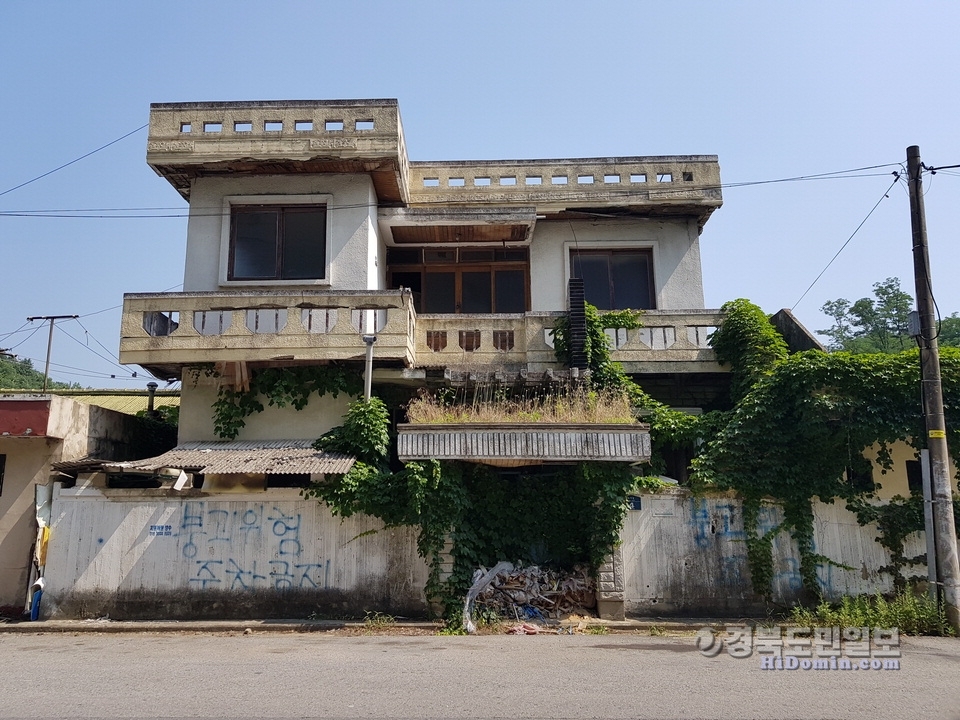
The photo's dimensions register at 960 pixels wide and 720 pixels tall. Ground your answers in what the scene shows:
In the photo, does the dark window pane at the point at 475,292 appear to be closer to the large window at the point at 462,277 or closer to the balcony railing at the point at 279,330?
the large window at the point at 462,277

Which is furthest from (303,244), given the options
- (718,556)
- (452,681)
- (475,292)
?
(452,681)

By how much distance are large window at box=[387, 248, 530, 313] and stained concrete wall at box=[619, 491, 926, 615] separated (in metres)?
6.84

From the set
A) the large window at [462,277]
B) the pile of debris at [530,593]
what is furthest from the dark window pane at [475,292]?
the pile of debris at [530,593]

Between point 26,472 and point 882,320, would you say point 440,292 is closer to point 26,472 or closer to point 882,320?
point 26,472

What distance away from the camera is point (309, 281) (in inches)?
593

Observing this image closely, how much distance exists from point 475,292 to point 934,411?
981 centimetres

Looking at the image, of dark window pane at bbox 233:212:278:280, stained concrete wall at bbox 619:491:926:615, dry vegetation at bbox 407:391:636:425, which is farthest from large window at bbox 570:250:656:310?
dark window pane at bbox 233:212:278:280

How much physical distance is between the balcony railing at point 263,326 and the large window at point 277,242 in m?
1.53

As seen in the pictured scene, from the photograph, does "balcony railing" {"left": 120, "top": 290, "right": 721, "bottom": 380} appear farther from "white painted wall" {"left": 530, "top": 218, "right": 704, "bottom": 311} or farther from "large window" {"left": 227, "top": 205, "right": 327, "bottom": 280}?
"white painted wall" {"left": 530, "top": 218, "right": 704, "bottom": 311}

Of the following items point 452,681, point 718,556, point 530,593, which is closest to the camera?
point 452,681

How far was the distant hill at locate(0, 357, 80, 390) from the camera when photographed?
3797 centimetres

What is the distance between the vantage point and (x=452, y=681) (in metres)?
7.52

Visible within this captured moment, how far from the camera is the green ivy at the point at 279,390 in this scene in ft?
45.6

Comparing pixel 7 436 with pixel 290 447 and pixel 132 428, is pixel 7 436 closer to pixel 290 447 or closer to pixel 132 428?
pixel 132 428
